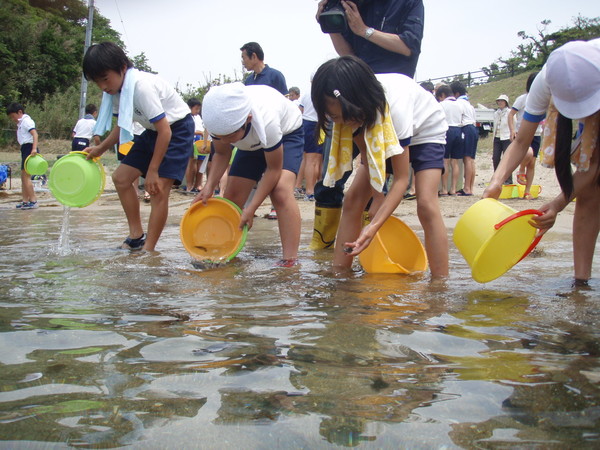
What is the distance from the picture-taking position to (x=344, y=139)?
309 cm

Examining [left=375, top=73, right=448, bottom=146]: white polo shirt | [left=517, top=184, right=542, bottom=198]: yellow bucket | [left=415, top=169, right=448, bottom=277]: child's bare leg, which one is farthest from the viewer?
[left=517, top=184, right=542, bottom=198]: yellow bucket

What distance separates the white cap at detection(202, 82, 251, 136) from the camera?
3.38 meters

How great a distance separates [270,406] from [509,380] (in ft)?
2.06

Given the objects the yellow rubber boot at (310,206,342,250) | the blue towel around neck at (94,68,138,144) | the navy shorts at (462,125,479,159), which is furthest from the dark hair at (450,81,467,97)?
the blue towel around neck at (94,68,138,144)

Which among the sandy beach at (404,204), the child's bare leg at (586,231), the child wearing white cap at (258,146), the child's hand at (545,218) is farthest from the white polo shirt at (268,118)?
the sandy beach at (404,204)

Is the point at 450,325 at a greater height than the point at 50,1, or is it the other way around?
the point at 50,1

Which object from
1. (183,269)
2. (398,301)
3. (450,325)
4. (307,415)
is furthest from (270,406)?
(183,269)

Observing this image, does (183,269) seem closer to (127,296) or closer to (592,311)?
(127,296)

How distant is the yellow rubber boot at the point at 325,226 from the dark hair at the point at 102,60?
1652mm

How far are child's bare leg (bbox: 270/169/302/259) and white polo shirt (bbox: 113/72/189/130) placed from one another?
919 mm

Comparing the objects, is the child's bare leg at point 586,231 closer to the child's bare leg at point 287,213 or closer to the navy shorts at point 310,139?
the child's bare leg at point 287,213

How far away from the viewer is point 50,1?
48.1 m

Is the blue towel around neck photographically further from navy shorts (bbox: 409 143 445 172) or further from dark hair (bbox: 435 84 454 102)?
dark hair (bbox: 435 84 454 102)

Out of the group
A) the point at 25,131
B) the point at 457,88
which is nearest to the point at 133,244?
the point at 25,131
